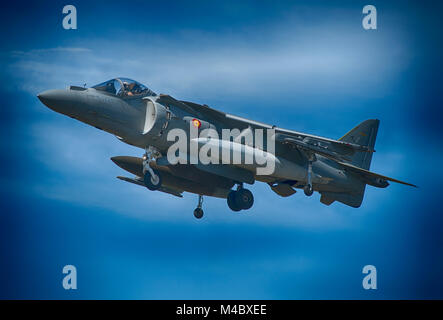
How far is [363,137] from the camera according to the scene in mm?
24797

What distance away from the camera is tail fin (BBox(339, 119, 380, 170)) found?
24.8 m

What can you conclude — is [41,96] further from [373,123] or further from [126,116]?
[373,123]

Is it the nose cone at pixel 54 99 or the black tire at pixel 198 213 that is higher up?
the nose cone at pixel 54 99

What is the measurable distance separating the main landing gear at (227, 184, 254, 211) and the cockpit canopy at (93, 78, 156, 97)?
4.30 metres

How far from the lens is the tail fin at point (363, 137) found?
24.8 m

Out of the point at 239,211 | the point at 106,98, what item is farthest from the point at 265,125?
the point at 106,98

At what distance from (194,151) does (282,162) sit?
2.86m

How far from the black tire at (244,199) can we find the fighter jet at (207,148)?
0.03 metres

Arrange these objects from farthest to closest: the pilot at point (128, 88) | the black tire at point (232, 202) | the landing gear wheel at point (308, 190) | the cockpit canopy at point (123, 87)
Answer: the black tire at point (232, 202) < the landing gear wheel at point (308, 190) < the pilot at point (128, 88) < the cockpit canopy at point (123, 87)

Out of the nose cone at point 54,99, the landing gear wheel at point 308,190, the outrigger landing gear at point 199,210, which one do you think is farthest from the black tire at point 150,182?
the landing gear wheel at point 308,190

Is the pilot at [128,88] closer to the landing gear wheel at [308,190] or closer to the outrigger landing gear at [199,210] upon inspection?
the outrigger landing gear at [199,210]

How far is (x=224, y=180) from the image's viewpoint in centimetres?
2295
